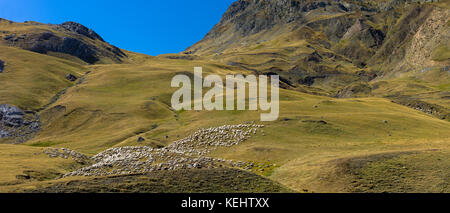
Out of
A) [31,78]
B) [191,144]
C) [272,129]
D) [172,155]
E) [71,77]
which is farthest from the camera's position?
[71,77]

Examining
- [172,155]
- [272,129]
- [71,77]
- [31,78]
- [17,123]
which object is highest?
[71,77]

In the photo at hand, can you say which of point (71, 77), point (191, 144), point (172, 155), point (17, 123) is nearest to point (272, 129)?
point (191, 144)

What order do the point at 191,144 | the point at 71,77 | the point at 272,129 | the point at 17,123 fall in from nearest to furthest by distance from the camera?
1. the point at 191,144
2. the point at 272,129
3. the point at 17,123
4. the point at 71,77

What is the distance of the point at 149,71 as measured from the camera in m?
158

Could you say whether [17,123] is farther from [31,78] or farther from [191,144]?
[191,144]

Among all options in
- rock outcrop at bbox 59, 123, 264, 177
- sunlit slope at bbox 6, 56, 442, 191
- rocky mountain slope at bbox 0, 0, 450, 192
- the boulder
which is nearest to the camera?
rocky mountain slope at bbox 0, 0, 450, 192

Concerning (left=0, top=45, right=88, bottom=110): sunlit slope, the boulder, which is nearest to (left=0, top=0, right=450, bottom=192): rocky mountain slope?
(left=0, top=45, right=88, bottom=110): sunlit slope

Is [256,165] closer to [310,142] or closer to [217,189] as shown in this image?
[310,142]

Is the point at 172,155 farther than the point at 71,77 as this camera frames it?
No

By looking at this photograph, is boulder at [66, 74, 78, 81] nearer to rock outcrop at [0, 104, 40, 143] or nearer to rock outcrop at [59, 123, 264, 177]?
A: rock outcrop at [0, 104, 40, 143]

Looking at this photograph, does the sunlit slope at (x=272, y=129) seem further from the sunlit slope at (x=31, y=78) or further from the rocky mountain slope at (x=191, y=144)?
the sunlit slope at (x=31, y=78)

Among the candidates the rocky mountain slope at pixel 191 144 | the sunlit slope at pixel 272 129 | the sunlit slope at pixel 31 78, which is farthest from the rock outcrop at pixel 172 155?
the sunlit slope at pixel 31 78

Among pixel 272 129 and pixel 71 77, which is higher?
pixel 71 77

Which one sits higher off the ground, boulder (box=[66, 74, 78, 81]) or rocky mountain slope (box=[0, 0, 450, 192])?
boulder (box=[66, 74, 78, 81])
